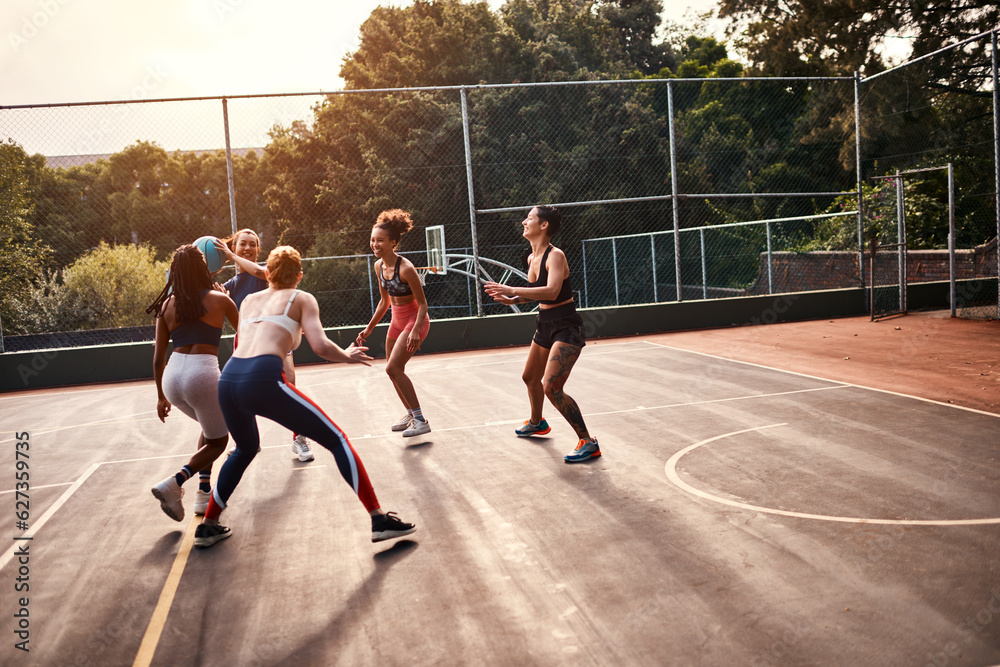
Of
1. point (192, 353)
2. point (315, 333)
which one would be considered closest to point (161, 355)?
point (192, 353)

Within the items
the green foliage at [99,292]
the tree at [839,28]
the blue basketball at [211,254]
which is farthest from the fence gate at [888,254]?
the green foliage at [99,292]

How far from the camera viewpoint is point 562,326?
20.0 ft

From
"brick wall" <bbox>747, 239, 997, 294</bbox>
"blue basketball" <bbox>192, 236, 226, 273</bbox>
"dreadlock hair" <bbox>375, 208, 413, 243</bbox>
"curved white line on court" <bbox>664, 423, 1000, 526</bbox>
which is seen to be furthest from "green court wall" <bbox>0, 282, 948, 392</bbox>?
"curved white line on court" <bbox>664, 423, 1000, 526</bbox>

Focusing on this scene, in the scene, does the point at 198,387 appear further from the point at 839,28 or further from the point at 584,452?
the point at 839,28

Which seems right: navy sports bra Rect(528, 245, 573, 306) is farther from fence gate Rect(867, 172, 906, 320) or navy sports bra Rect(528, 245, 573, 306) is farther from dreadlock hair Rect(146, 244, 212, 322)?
fence gate Rect(867, 172, 906, 320)

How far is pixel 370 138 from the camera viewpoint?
24.2 meters

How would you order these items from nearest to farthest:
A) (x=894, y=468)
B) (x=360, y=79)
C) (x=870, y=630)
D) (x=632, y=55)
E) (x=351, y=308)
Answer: (x=870, y=630) < (x=894, y=468) < (x=351, y=308) < (x=360, y=79) < (x=632, y=55)

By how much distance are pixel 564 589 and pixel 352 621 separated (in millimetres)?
981

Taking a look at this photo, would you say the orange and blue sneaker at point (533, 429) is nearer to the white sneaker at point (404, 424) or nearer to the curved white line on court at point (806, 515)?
the white sneaker at point (404, 424)

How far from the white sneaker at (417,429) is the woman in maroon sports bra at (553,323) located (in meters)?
1.13

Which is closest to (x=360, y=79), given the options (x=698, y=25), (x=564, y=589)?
(x=698, y=25)

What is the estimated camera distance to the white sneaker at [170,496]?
4.64 m

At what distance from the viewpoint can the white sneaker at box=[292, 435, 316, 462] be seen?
20.9 ft

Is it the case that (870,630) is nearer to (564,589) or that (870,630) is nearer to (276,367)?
(564,589)
